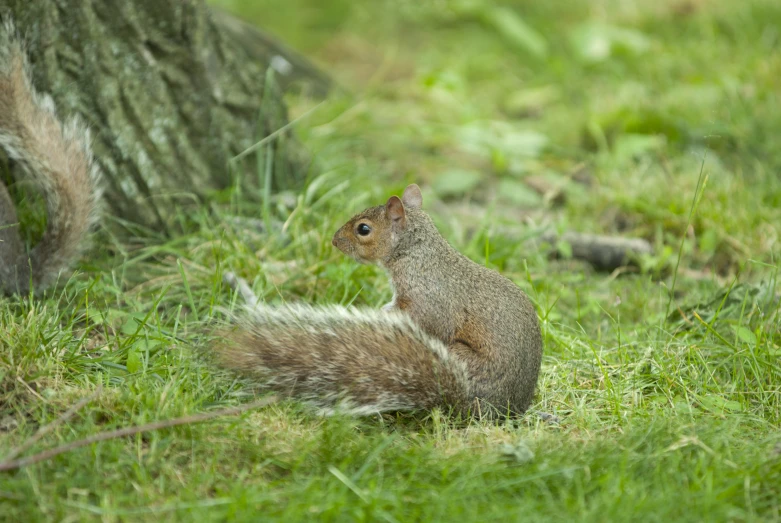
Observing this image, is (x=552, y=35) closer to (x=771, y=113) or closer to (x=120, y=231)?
(x=771, y=113)

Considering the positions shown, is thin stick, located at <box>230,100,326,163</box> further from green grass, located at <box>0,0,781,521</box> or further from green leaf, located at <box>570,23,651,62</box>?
green leaf, located at <box>570,23,651,62</box>

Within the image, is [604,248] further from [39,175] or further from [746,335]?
[39,175]

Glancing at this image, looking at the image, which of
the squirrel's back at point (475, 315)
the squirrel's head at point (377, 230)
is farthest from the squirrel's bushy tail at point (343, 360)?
the squirrel's head at point (377, 230)

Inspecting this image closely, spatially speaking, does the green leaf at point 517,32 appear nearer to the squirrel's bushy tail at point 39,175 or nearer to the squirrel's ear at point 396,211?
the squirrel's ear at point 396,211

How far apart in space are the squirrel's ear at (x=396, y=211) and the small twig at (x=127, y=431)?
966 mm

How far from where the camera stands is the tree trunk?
10.9ft

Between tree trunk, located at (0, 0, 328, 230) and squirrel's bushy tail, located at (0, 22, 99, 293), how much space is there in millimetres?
209

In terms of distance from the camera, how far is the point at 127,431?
2070 millimetres

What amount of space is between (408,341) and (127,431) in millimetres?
879

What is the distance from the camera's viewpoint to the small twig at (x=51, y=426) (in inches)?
79.2

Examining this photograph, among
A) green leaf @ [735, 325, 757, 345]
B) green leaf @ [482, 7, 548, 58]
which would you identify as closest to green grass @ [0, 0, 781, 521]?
green leaf @ [735, 325, 757, 345]

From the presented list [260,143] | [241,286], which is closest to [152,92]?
[260,143]

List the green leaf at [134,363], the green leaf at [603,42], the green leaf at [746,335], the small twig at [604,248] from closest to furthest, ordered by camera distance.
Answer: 1. the green leaf at [134,363]
2. the green leaf at [746,335]
3. the small twig at [604,248]
4. the green leaf at [603,42]

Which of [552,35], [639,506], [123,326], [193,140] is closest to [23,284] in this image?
[123,326]
